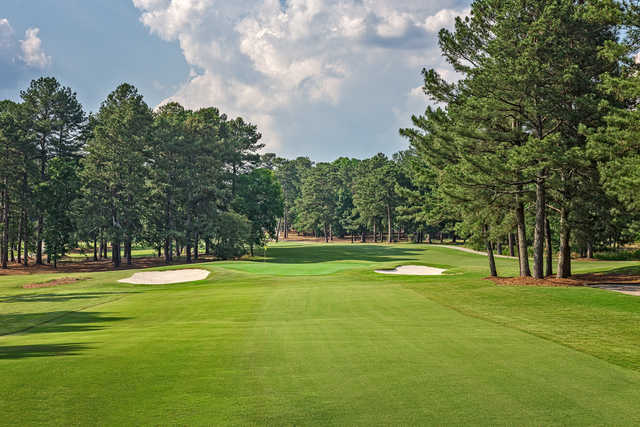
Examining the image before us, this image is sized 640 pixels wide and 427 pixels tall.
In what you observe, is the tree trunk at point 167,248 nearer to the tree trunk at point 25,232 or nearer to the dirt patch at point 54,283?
the tree trunk at point 25,232

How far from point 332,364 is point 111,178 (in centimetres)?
4691

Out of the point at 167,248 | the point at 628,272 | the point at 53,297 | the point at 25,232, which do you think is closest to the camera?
the point at 53,297

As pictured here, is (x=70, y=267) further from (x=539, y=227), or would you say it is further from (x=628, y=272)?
(x=628, y=272)

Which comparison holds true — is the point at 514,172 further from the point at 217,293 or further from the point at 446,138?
the point at 217,293

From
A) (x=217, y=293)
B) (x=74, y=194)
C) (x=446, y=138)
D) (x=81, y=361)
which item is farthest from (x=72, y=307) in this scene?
(x=74, y=194)

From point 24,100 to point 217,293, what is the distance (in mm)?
44424

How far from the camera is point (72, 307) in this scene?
1892cm

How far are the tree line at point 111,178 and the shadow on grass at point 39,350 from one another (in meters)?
41.0

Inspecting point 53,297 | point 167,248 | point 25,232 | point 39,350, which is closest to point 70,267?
point 25,232

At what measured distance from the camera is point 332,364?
7684 millimetres

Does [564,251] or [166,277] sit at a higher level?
[564,251]

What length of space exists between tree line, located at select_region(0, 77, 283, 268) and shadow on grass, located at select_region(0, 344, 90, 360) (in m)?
41.0

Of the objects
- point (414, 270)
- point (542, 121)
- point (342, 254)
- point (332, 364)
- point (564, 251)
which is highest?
point (542, 121)

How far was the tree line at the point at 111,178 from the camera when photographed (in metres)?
48.2
